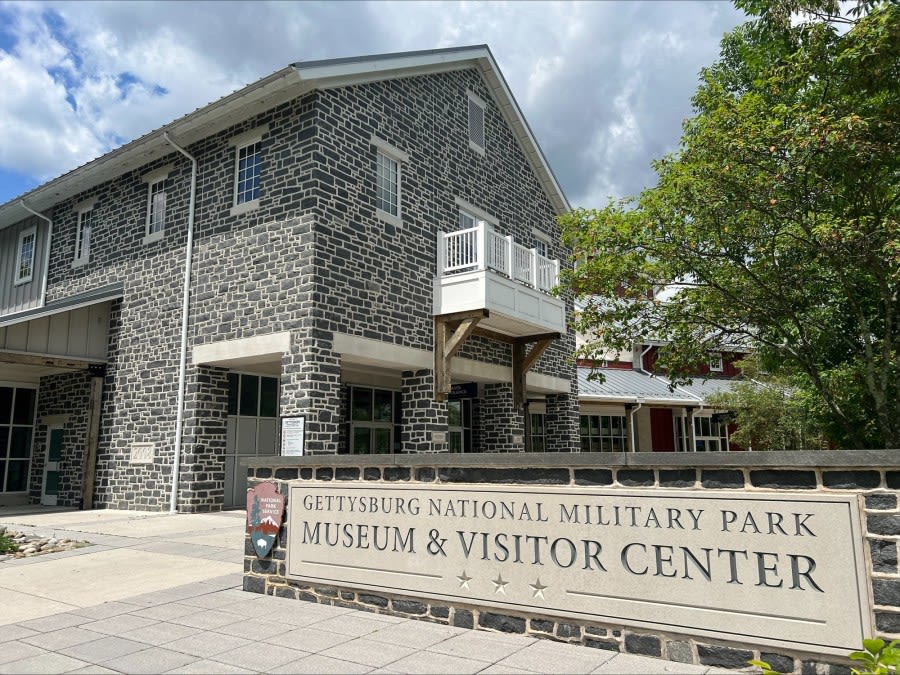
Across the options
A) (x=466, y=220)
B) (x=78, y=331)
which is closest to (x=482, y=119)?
(x=466, y=220)

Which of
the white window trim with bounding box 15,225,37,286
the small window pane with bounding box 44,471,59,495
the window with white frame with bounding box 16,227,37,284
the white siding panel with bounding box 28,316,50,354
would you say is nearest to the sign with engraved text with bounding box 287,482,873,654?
the white siding panel with bounding box 28,316,50,354

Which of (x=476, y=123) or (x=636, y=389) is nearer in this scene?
(x=476, y=123)

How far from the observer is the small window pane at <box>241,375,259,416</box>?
50.9 feet

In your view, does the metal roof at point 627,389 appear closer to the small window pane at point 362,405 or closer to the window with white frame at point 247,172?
the small window pane at point 362,405

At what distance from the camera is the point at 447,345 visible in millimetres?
14570

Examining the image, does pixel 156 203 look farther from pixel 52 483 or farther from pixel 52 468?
pixel 52 483

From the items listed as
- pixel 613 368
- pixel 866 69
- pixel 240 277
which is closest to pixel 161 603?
pixel 240 277

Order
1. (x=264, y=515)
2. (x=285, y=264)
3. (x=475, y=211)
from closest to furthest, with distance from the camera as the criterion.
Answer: (x=264, y=515), (x=285, y=264), (x=475, y=211)

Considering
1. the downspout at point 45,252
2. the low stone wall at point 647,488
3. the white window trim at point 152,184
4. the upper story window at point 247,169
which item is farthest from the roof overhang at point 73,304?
the low stone wall at point 647,488

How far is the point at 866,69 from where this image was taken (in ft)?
27.5

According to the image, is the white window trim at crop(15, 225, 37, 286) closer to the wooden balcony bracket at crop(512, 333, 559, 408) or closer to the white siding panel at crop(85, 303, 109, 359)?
the white siding panel at crop(85, 303, 109, 359)

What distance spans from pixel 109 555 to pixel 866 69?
11.4 m

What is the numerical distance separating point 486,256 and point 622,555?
32.7 feet

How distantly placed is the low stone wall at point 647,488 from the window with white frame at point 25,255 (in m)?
16.0
